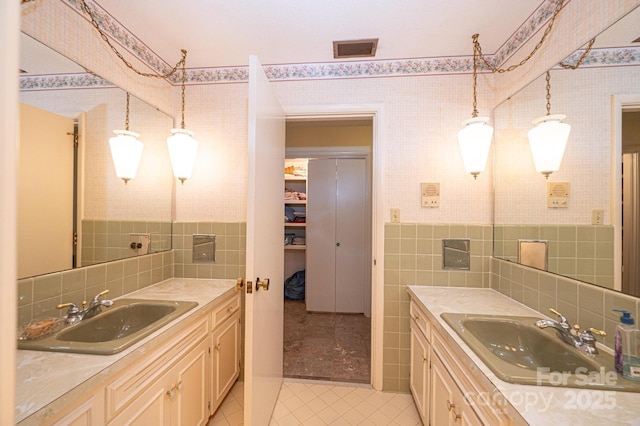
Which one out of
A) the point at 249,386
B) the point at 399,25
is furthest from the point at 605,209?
the point at 249,386

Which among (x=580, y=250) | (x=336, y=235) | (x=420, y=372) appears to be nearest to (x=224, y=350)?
(x=420, y=372)

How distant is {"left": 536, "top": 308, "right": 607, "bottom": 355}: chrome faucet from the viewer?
896 millimetres

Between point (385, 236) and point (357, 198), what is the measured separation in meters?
1.40

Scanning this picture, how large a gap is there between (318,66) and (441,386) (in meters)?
2.11

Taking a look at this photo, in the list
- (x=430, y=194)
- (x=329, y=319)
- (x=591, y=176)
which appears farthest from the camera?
(x=329, y=319)

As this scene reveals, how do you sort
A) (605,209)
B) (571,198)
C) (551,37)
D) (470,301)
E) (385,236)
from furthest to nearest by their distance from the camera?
(385,236)
(470,301)
(551,37)
(571,198)
(605,209)

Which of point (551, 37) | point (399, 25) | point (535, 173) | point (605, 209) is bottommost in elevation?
point (605, 209)

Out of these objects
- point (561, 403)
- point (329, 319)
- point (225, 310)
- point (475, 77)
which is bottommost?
point (329, 319)

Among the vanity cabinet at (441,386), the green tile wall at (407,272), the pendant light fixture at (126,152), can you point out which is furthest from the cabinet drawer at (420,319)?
the pendant light fixture at (126,152)

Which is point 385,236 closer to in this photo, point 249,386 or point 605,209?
point 605,209

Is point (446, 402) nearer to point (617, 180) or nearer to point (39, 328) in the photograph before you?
point (617, 180)

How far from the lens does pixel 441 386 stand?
117 centimetres

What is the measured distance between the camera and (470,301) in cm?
145

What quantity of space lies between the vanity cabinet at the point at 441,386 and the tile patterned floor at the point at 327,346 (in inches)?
21.8
